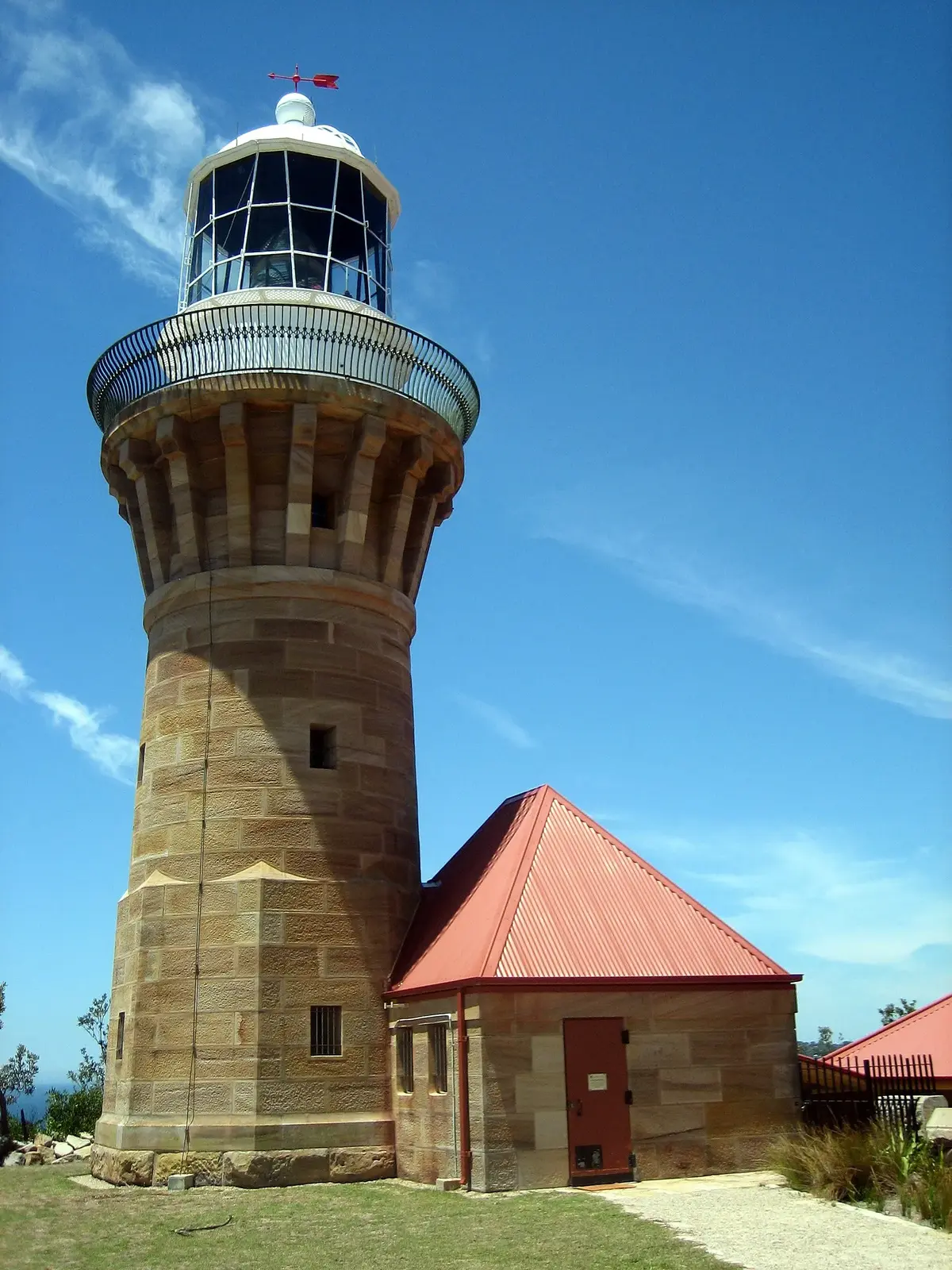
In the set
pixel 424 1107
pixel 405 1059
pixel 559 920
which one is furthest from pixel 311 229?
pixel 424 1107

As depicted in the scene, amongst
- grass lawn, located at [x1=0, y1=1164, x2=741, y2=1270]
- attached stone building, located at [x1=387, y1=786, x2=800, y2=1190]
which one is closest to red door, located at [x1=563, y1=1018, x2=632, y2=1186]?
attached stone building, located at [x1=387, y1=786, x2=800, y2=1190]

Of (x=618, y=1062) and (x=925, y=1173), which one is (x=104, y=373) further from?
(x=925, y=1173)

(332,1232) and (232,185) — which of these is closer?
(332,1232)

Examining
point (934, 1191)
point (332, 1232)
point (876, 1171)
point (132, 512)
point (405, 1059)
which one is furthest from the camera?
point (132, 512)

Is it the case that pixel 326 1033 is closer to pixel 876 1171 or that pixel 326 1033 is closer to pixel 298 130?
pixel 876 1171

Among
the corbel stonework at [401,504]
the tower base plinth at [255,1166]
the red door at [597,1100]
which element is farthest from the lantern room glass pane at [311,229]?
the tower base plinth at [255,1166]

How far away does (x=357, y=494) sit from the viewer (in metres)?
21.5

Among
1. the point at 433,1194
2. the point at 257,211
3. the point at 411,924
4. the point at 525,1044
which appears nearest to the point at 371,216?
the point at 257,211

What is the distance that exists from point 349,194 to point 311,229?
1097 millimetres

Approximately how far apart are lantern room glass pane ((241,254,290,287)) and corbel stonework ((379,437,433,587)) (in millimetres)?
4021

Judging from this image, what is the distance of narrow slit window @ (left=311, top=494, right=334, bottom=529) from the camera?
21.8 m

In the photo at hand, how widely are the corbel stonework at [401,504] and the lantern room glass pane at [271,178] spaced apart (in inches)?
216

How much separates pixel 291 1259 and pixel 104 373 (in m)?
15.8

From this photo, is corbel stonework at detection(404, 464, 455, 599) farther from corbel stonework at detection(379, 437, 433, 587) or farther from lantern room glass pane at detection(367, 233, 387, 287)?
lantern room glass pane at detection(367, 233, 387, 287)
